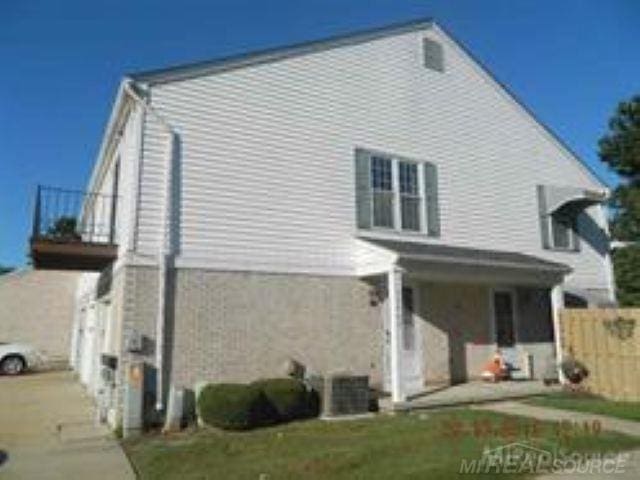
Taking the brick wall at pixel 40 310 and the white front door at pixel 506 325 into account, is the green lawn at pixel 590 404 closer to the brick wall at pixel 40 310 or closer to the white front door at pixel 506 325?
the white front door at pixel 506 325

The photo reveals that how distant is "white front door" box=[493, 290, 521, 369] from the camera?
17.5m

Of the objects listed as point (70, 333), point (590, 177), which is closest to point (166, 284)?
point (590, 177)

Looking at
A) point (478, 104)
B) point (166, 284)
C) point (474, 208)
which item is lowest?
point (166, 284)

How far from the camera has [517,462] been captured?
27.5 feet

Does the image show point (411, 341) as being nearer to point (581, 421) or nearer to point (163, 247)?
point (581, 421)

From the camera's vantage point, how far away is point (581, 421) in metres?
11.2

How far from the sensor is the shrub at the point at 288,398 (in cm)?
1186

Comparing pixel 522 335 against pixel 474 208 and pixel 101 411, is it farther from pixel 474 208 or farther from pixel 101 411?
pixel 101 411

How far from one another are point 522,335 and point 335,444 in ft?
31.6

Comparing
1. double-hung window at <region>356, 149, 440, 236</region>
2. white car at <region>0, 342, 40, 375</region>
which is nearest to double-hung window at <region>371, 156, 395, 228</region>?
double-hung window at <region>356, 149, 440, 236</region>

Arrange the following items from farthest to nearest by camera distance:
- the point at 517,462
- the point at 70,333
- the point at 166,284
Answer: the point at 70,333 < the point at 166,284 < the point at 517,462

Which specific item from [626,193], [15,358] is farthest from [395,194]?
[15,358]

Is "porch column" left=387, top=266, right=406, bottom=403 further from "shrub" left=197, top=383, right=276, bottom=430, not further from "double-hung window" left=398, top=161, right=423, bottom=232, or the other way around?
"double-hung window" left=398, top=161, right=423, bottom=232

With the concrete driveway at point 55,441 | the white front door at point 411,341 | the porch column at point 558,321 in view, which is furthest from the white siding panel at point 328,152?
the concrete driveway at point 55,441
